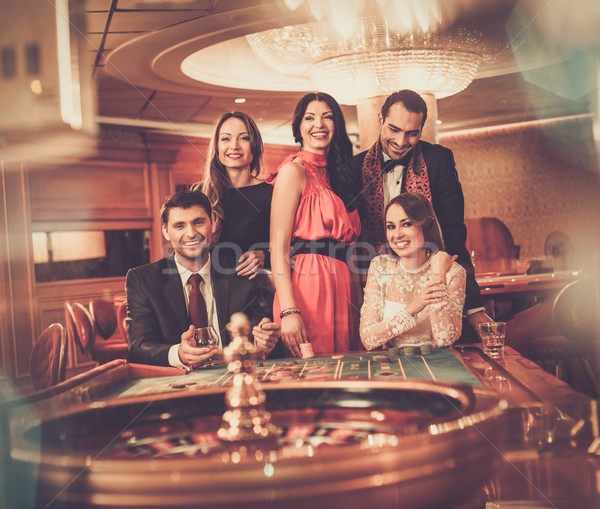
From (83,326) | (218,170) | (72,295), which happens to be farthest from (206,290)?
(72,295)

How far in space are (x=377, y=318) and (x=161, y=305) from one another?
2.06ft

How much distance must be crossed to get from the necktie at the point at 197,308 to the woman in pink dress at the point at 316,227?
24 cm

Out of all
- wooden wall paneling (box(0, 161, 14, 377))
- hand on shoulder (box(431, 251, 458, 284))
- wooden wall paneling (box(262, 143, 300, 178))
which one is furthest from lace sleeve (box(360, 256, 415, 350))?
wooden wall paneling (box(262, 143, 300, 178))

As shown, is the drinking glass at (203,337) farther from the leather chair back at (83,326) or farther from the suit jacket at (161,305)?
the leather chair back at (83,326)

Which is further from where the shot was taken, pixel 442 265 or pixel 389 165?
pixel 389 165

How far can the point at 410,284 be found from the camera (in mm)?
2094

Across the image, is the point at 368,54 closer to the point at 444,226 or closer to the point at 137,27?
the point at 137,27

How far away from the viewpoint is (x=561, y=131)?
8.54 metres

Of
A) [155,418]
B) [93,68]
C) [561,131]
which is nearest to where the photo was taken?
[155,418]

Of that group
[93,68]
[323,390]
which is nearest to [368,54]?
[93,68]

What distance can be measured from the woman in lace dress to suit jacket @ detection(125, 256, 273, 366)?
35 centimetres

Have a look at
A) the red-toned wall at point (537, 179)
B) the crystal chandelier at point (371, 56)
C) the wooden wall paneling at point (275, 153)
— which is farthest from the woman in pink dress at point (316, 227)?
the red-toned wall at point (537, 179)

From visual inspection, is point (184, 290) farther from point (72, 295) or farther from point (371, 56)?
point (72, 295)

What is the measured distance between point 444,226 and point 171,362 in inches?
46.8
